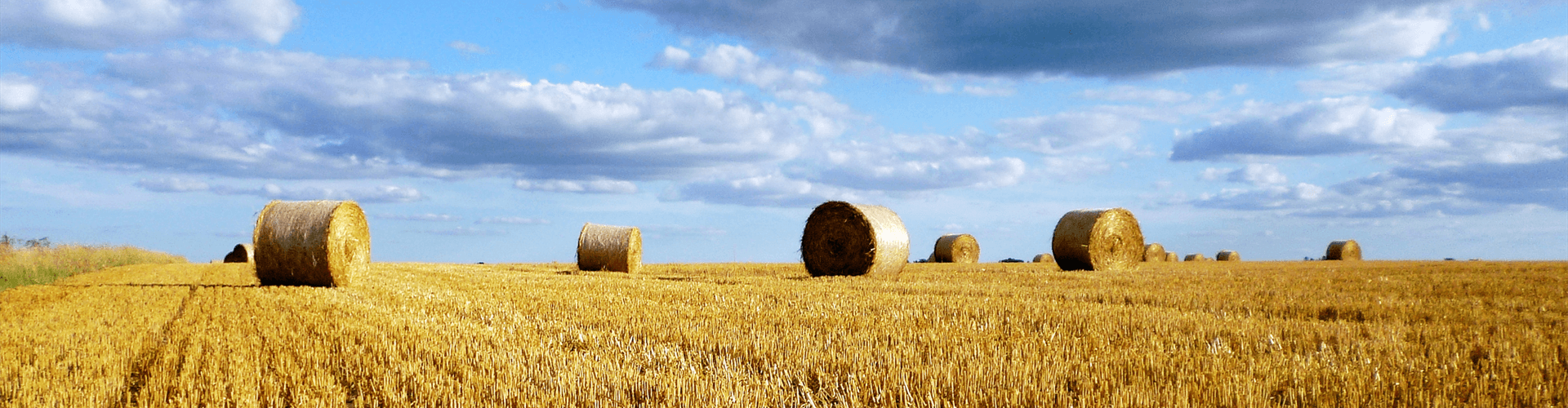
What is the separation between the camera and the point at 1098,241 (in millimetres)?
18562

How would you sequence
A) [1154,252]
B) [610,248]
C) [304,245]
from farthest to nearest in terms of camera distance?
[1154,252]
[610,248]
[304,245]

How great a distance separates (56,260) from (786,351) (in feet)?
73.0

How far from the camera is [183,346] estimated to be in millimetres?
5371

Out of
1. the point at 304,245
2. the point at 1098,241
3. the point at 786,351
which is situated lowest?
the point at 786,351

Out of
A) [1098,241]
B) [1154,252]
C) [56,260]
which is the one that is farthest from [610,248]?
[1154,252]

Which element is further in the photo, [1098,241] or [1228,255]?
[1228,255]

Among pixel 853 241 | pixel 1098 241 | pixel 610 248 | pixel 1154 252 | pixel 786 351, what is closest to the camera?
pixel 786 351

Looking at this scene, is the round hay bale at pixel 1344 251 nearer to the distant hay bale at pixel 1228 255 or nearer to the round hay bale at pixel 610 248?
the distant hay bale at pixel 1228 255

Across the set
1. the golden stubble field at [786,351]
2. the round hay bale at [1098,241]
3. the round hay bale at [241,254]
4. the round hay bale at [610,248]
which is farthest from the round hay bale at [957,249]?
the round hay bale at [241,254]

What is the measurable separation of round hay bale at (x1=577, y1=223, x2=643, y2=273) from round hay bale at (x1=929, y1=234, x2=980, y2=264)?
1218cm

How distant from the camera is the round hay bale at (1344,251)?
3841cm

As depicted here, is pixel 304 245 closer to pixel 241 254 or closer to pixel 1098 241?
pixel 1098 241

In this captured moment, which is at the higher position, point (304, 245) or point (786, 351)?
point (304, 245)

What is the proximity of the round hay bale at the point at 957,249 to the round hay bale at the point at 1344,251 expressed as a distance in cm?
1937
